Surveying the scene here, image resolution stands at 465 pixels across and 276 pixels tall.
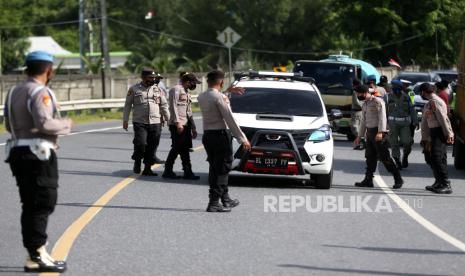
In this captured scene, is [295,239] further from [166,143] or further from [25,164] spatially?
[166,143]

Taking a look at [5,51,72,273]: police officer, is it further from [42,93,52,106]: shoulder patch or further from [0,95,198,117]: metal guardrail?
[0,95,198,117]: metal guardrail

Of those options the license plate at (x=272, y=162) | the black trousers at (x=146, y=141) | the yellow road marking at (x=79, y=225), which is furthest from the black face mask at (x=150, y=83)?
the license plate at (x=272, y=162)

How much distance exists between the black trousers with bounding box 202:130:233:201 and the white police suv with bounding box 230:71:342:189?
2.83 metres

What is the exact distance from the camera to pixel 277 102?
18.1m

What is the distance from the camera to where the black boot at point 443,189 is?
16.9 metres

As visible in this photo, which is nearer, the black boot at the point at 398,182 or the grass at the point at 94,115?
the black boot at the point at 398,182

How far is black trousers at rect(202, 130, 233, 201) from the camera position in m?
13.7

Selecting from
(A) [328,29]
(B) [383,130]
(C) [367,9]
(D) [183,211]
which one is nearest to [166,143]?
(B) [383,130]

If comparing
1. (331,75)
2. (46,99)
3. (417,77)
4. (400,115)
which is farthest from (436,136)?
(417,77)

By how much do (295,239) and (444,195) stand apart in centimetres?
567

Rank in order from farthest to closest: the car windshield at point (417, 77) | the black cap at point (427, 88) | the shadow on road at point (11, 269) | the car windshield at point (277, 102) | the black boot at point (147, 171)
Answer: the car windshield at point (417, 77) → the black boot at point (147, 171) → the car windshield at point (277, 102) → the black cap at point (427, 88) → the shadow on road at point (11, 269)

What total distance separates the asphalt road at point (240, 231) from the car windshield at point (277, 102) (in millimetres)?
1063

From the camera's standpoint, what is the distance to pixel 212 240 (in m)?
11.4

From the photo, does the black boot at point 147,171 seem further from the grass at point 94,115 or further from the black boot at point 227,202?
the grass at point 94,115
